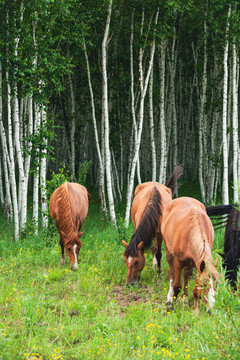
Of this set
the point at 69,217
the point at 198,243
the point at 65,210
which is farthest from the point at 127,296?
the point at 65,210

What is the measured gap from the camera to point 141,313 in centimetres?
499

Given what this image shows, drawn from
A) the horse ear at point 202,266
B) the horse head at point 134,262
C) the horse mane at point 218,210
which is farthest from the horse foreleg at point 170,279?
the horse mane at point 218,210

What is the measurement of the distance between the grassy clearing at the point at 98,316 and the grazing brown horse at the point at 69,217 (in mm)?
462

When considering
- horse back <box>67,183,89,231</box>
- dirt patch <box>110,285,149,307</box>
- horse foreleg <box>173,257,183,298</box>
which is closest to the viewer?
horse foreleg <box>173,257,183,298</box>

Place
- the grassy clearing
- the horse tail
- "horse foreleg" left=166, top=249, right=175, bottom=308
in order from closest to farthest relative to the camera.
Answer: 1. the grassy clearing
2. "horse foreleg" left=166, top=249, right=175, bottom=308
3. the horse tail

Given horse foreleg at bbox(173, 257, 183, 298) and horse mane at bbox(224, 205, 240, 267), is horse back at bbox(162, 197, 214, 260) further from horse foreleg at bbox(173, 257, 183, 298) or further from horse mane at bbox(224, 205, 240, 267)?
horse mane at bbox(224, 205, 240, 267)

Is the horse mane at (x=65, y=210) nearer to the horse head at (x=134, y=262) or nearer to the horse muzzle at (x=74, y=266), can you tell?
the horse muzzle at (x=74, y=266)

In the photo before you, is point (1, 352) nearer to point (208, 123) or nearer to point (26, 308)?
point (26, 308)

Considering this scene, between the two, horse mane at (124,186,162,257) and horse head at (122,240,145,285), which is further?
horse mane at (124,186,162,257)

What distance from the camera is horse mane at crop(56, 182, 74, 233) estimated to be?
7320 millimetres

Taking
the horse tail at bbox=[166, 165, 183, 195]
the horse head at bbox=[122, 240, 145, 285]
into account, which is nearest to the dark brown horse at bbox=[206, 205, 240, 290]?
the horse head at bbox=[122, 240, 145, 285]

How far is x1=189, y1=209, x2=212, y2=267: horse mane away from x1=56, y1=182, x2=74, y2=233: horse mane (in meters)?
3.16

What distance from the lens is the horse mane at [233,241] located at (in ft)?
17.0

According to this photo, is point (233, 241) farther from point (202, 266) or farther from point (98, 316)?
point (98, 316)
